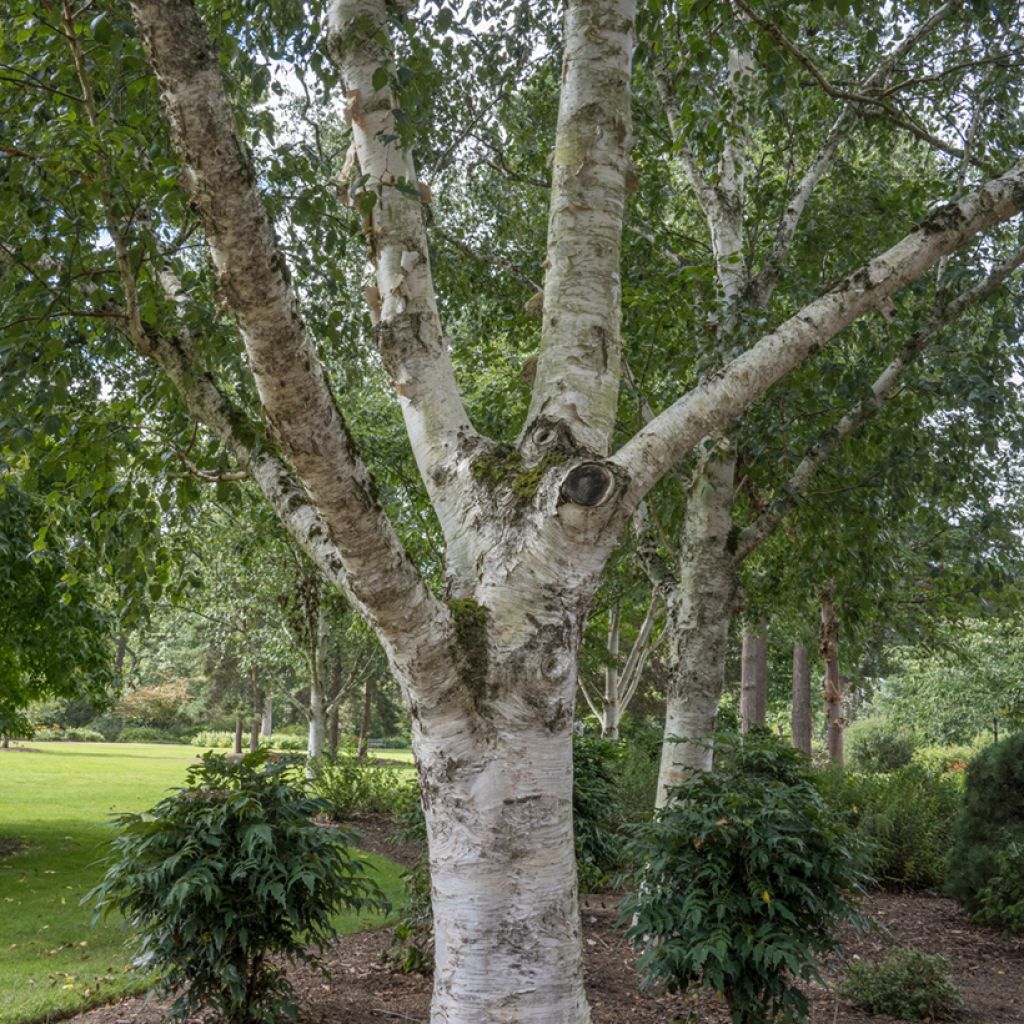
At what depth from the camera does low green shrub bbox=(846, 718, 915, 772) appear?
855 inches

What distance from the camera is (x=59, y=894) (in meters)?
8.28

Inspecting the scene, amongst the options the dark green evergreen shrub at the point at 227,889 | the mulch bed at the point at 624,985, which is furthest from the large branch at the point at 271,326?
the mulch bed at the point at 624,985

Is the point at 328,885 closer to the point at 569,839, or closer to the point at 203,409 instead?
the point at 569,839

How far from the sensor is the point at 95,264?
4.14m

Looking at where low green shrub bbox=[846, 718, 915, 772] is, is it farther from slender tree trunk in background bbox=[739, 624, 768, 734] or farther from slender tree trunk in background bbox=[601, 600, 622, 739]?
slender tree trunk in background bbox=[601, 600, 622, 739]

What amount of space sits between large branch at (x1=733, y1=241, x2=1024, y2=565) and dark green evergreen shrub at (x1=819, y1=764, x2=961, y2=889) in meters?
4.24

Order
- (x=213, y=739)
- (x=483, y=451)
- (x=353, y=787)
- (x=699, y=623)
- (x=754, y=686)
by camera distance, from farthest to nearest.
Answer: (x=213, y=739) → (x=754, y=686) → (x=353, y=787) → (x=699, y=623) → (x=483, y=451)

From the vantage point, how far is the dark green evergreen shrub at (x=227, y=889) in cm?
403

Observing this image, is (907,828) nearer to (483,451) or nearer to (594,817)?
(594,817)

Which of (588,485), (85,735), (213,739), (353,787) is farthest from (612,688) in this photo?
(85,735)

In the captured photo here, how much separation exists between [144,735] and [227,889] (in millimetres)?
39943

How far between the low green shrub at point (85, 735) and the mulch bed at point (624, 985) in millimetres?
36288

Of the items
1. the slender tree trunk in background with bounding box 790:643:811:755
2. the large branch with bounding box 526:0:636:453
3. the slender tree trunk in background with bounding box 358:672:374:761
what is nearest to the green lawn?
the large branch with bounding box 526:0:636:453

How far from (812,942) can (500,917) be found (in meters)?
2.16
